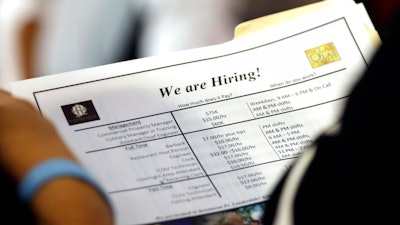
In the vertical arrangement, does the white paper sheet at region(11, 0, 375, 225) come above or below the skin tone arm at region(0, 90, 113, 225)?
below

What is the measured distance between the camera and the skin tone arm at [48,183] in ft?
1.09

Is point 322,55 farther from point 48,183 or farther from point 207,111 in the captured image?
point 48,183

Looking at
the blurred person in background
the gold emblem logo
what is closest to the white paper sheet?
the gold emblem logo

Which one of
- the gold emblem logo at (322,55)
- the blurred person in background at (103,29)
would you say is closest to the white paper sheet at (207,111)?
the gold emblem logo at (322,55)

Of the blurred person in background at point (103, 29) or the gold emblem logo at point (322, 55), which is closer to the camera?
the gold emblem logo at point (322, 55)

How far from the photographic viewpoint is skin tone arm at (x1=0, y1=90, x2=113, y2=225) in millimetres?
332

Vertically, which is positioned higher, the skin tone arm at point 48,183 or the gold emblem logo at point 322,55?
the skin tone arm at point 48,183

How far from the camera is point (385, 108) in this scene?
233 mm

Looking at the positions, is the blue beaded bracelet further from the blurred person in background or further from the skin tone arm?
the blurred person in background

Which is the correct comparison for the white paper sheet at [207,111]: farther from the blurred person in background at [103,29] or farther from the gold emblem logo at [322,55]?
the blurred person in background at [103,29]

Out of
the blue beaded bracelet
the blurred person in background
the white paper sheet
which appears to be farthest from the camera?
the blurred person in background

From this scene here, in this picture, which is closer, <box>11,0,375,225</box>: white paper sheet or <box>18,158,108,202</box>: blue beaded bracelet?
<box>18,158,108,202</box>: blue beaded bracelet

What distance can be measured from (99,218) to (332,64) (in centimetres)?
25

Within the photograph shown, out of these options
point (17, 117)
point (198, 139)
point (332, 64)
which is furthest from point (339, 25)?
point (17, 117)
